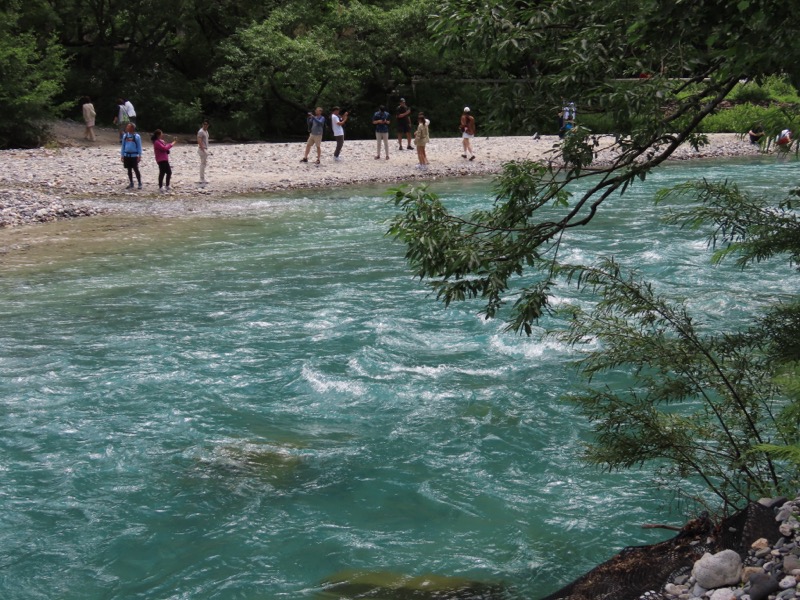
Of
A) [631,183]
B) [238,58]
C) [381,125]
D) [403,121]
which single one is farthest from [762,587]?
[238,58]

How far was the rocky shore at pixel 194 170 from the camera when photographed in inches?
928

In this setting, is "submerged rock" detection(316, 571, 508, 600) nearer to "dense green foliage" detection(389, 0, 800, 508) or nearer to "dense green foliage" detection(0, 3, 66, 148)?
"dense green foliage" detection(389, 0, 800, 508)

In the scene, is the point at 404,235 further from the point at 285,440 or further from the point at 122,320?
the point at 122,320

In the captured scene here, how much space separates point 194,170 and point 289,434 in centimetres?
1988

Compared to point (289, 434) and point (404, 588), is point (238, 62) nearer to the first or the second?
point (289, 434)

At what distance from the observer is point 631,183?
20.0 ft

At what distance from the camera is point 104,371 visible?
12.0 m

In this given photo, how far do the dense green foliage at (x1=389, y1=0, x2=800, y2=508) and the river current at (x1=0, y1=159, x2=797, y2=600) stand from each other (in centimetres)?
135

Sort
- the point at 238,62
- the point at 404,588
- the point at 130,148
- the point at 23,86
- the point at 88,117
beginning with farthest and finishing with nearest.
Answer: the point at 238,62 < the point at 88,117 < the point at 23,86 < the point at 130,148 < the point at 404,588

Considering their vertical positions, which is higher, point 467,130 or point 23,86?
point 23,86

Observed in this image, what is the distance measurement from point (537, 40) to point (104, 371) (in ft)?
26.6

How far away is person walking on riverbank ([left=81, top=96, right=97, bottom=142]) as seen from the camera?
107ft

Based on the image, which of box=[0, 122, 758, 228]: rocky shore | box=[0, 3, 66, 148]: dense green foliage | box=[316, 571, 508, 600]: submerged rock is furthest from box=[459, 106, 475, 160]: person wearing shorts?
box=[316, 571, 508, 600]: submerged rock

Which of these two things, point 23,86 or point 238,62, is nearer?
point 23,86
